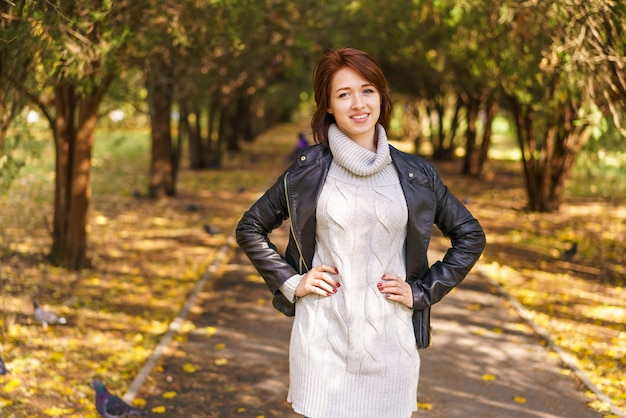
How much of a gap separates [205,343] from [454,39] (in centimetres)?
742

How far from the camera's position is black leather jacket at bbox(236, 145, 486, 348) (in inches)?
127

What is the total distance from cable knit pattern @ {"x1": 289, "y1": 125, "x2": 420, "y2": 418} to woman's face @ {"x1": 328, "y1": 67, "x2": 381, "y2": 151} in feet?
0.22

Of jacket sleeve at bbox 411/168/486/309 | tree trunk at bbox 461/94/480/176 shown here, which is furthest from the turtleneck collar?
tree trunk at bbox 461/94/480/176

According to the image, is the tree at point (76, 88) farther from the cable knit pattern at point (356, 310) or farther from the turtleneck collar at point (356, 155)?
the cable knit pattern at point (356, 310)

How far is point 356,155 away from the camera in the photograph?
3.21 metres

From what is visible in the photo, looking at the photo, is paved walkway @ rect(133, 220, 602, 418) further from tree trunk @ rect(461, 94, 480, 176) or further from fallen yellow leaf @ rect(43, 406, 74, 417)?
tree trunk @ rect(461, 94, 480, 176)

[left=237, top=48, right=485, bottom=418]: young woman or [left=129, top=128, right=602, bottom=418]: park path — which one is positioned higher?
[left=237, top=48, right=485, bottom=418]: young woman

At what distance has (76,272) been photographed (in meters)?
10.6

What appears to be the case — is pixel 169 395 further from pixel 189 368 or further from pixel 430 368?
pixel 430 368

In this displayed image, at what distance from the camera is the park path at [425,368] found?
633 cm

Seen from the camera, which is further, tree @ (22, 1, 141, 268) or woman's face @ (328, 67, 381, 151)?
tree @ (22, 1, 141, 268)

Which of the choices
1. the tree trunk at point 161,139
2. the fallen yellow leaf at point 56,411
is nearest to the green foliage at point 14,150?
the fallen yellow leaf at point 56,411

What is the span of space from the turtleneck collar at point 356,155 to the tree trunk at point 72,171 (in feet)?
23.4

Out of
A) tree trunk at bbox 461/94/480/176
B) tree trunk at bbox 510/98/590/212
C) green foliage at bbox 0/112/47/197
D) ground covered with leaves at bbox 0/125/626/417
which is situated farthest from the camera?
tree trunk at bbox 461/94/480/176
